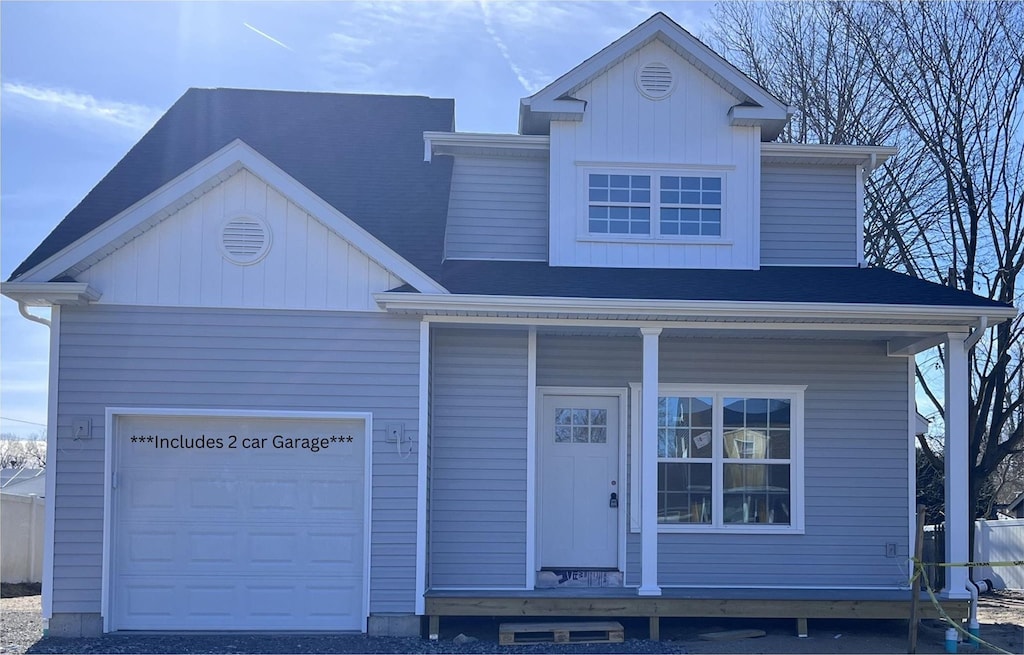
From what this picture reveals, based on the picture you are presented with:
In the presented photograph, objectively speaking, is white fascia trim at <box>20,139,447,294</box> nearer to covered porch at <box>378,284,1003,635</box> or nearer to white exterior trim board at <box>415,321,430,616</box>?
white exterior trim board at <box>415,321,430,616</box>

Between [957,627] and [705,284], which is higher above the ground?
[705,284]

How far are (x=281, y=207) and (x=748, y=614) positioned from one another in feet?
20.1

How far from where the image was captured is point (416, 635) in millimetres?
9555

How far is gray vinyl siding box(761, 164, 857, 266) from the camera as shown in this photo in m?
11.8

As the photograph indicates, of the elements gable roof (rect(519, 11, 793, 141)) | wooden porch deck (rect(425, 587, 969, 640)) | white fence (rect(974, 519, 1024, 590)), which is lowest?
white fence (rect(974, 519, 1024, 590))

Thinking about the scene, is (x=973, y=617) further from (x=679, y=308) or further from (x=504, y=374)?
(x=504, y=374)

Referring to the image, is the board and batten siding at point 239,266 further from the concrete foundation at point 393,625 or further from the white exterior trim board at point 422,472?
the concrete foundation at point 393,625

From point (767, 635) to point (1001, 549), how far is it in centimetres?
846

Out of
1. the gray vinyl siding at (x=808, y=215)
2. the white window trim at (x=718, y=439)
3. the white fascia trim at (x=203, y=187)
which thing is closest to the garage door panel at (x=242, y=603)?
the white fascia trim at (x=203, y=187)

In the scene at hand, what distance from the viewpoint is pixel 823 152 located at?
11.8m

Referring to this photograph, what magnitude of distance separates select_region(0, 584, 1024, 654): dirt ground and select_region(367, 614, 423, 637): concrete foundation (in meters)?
0.42

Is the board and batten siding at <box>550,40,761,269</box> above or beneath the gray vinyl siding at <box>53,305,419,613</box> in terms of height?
above

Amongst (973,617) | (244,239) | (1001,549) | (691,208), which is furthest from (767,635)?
(1001,549)

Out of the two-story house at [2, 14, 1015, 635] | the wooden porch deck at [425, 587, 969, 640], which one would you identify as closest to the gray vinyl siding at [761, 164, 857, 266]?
the two-story house at [2, 14, 1015, 635]
